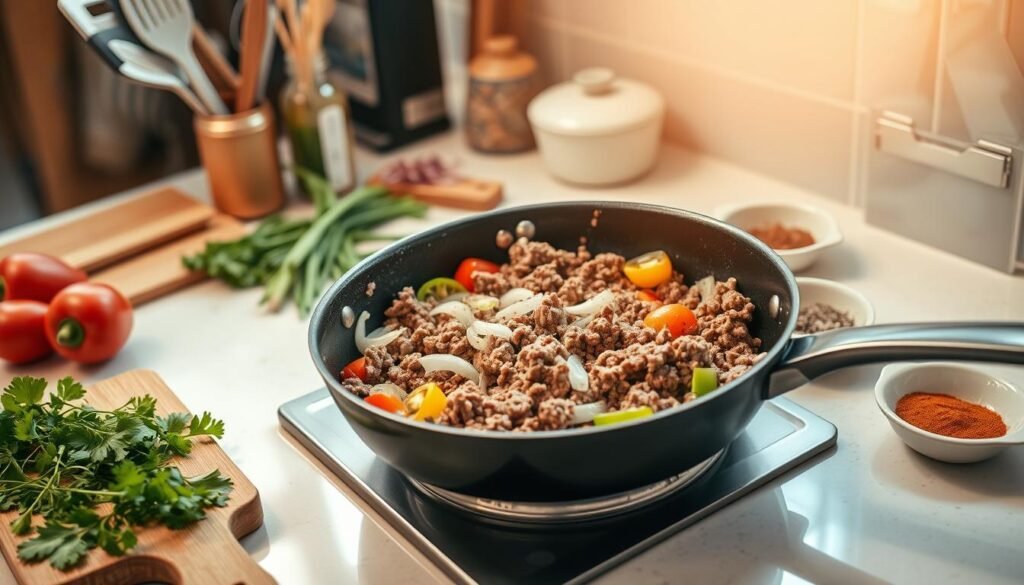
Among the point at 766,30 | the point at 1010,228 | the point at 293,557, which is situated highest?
the point at 766,30

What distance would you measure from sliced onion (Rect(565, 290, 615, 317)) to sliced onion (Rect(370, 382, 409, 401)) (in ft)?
0.65

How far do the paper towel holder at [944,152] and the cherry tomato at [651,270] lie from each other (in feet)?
1.32

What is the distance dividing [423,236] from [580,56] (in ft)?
2.63

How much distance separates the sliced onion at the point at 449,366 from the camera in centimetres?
105

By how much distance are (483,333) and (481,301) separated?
9 cm

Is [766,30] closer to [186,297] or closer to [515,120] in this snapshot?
[515,120]

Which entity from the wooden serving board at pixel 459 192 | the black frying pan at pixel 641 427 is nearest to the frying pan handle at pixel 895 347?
the black frying pan at pixel 641 427

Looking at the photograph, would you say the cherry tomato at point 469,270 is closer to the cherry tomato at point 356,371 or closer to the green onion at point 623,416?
the cherry tomato at point 356,371

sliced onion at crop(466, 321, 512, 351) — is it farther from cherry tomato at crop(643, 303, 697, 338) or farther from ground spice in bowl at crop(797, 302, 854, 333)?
ground spice in bowl at crop(797, 302, 854, 333)

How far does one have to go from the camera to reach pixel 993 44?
1219 mm

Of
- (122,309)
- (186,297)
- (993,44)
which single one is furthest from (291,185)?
(993,44)

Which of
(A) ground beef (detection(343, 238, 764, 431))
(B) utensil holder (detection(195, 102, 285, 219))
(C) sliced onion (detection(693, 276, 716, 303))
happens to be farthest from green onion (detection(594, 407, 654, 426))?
(B) utensil holder (detection(195, 102, 285, 219))

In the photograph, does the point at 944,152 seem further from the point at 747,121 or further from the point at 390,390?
the point at 390,390

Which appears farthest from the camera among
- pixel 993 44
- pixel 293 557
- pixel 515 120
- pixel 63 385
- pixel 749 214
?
pixel 515 120
